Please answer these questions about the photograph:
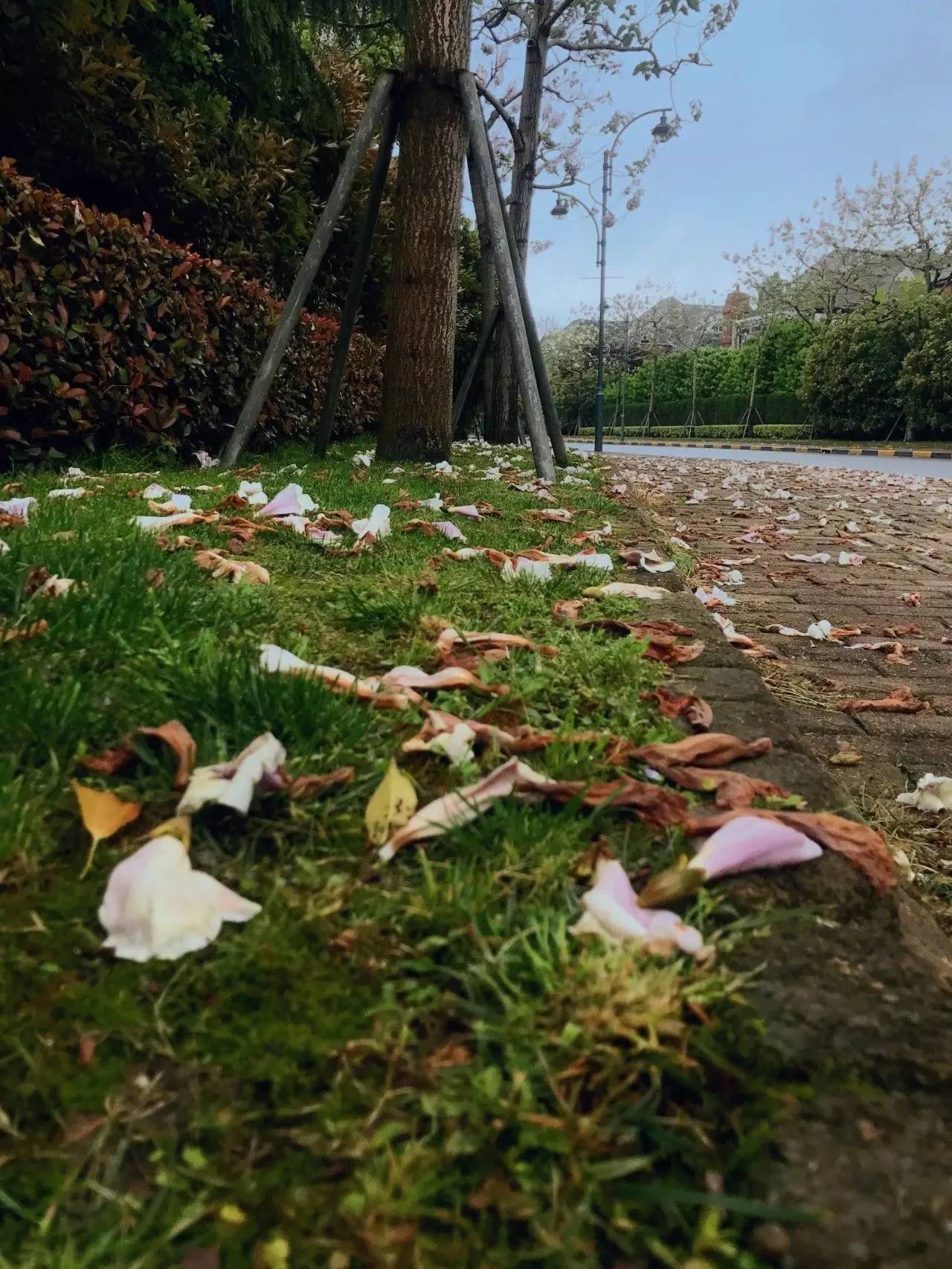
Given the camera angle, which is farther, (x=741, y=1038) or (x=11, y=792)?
(x=11, y=792)

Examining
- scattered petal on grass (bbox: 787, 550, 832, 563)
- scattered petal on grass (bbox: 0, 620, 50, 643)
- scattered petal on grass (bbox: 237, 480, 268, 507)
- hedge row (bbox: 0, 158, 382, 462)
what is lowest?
scattered petal on grass (bbox: 787, 550, 832, 563)

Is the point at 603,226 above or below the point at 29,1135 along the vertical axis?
above

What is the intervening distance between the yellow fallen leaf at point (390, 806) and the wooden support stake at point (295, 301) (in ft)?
16.3

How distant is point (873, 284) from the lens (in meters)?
48.8

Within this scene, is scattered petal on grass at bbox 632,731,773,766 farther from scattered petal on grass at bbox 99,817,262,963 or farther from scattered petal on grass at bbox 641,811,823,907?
scattered petal on grass at bbox 99,817,262,963

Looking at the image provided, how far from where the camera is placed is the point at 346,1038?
91cm

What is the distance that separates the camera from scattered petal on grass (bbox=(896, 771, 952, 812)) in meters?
2.13

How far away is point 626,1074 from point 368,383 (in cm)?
1019

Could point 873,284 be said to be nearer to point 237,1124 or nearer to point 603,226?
point 603,226

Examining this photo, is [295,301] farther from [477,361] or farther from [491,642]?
[491,642]

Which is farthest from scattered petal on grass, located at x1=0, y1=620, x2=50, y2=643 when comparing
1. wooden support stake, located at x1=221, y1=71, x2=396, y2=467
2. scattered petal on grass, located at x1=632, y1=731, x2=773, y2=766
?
wooden support stake, located at x1=221, y1=71, x2=396, y2=467

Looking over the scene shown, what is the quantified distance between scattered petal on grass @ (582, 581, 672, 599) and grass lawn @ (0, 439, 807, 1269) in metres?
1.13

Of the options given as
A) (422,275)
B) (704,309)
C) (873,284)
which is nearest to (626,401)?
(873,284)

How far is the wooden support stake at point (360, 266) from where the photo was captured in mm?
6422
